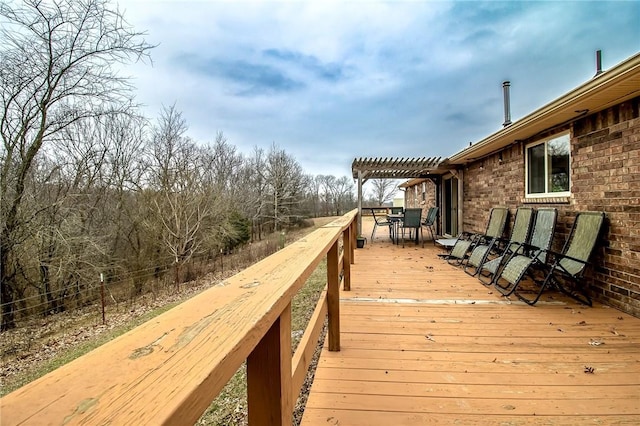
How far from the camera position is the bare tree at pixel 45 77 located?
5336 mm

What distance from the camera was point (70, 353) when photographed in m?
5.38

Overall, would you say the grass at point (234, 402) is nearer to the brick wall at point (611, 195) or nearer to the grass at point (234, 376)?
the grass at point (234, 376)

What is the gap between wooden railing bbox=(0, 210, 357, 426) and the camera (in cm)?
37

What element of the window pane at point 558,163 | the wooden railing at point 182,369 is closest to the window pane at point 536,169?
the window pane at point 558,163

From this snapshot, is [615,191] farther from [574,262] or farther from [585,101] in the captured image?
[585,101]

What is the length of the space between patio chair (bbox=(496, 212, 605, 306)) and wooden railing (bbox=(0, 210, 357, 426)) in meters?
3.67

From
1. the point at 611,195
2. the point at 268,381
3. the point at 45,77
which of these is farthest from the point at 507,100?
the point at 45,77

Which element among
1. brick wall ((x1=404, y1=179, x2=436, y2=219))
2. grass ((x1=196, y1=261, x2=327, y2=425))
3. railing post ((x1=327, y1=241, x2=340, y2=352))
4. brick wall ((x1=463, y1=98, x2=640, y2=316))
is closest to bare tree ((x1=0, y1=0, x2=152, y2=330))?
grass ((x1=196, y1=261, x2=327, y2=425))

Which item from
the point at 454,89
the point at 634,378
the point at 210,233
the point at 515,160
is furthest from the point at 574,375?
the point at 210,233

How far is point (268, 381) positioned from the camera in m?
0.88

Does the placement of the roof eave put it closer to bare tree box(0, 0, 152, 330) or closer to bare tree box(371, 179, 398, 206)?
bare tree box(0, 0, 152, 330)

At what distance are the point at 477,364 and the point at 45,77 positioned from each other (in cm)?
813

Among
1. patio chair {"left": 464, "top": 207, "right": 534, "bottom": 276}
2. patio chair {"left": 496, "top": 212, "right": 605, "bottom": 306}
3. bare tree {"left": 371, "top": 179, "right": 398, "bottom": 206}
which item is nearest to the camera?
patio chair {"left": 496, "top": 212, "right": 605, "bottom": 306}

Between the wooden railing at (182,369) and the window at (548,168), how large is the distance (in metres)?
4.97
